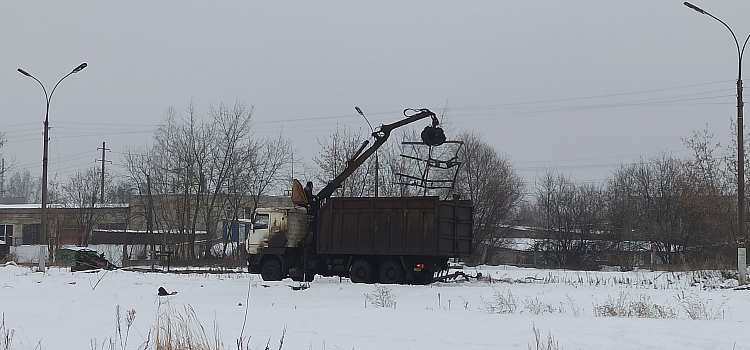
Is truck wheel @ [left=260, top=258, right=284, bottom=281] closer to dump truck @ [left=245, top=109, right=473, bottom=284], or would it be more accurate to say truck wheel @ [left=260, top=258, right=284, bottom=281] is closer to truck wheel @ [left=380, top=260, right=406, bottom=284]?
dump truck @ [left=245, top=109, right=473, bottom=284]

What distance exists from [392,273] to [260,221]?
5533 mm

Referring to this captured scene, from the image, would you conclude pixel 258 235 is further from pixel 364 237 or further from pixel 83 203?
pixel 83 203

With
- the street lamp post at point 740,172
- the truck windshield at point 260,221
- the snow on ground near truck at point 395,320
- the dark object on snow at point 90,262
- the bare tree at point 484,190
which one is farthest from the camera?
the bare tree at point 484,190

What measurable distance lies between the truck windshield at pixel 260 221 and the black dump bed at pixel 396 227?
248 centimetres

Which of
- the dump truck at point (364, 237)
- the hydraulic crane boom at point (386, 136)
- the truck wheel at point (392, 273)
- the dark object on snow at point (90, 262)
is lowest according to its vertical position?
the dark object on snow at point (90, 262)

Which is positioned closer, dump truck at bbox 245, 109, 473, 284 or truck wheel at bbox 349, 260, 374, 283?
dump truck at bbox 245, 109, 473, 284

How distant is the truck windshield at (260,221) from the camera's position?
26.1 meters

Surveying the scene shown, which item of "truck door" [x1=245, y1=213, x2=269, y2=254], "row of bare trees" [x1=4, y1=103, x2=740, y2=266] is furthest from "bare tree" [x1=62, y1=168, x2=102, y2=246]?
"truck door" [x1=245, y1=213, x2=269, y2=254]

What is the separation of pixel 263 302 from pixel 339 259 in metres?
8.32

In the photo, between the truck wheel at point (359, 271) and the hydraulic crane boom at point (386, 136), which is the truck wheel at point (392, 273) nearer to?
the truck wheel at point (359, 271)

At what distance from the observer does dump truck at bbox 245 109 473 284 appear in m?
23.0

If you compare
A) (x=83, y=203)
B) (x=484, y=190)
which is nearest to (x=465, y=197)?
(x=484, y=190)

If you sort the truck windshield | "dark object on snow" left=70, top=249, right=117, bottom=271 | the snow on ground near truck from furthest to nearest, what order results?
"dark object on snow" left=70, top=249, right=117, bottom=271
the truck windshield
the snow on ground near truck

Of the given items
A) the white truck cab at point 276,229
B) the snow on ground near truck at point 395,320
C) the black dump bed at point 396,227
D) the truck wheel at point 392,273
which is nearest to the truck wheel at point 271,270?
the white truck cab at point 276,229
